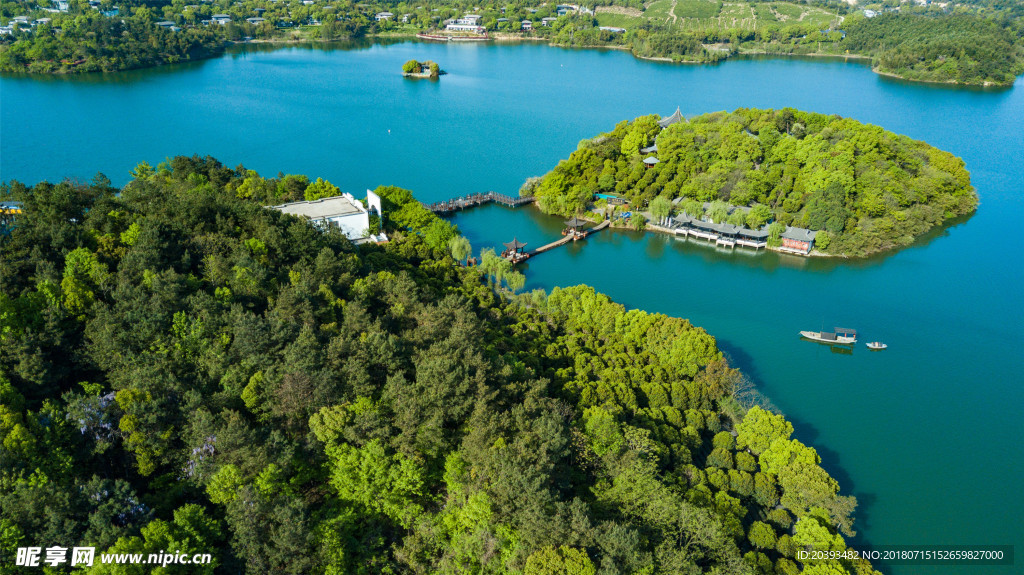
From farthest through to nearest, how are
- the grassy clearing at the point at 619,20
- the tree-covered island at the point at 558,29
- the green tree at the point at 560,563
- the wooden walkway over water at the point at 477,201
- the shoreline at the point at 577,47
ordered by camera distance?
the grassy clearing at the point at 619,20
the shoreline at the point at 577,47
the tree-covered island at the point at 558,29
the wooden walkway over water at the point at 477,201
the green tree at the point at 560,563

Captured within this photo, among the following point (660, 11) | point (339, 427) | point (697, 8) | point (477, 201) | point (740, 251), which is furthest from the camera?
point (660, 11)

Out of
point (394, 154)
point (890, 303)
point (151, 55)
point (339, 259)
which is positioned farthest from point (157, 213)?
point (151, 55)

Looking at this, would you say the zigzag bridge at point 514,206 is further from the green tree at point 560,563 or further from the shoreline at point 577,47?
the shoreline at point 577,47

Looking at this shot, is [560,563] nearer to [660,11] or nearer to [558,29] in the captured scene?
[558,29]

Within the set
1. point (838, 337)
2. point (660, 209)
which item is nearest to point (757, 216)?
point (660, 209)

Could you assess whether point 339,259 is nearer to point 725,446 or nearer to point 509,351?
point 509,351

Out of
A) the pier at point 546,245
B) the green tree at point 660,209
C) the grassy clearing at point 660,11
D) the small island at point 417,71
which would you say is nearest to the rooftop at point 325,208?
the pier at point 546,245
